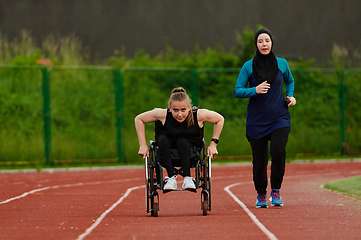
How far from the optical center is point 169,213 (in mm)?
8453

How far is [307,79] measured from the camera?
2148cm

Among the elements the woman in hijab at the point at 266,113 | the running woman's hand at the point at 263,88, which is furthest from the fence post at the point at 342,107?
the running woman's hand at the point at 263,88

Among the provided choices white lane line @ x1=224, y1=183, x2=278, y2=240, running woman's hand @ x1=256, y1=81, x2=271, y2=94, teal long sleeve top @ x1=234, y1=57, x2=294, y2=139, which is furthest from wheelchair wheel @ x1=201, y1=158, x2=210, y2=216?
running woman's hand @ x1=256, y1=81, x2=271, y2=94

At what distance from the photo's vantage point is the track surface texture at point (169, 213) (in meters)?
6.54

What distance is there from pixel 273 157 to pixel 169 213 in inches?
58.5

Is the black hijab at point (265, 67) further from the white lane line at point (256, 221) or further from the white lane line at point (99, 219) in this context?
the white lane line at point (99, 219)

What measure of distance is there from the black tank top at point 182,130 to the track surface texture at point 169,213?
929 millimetres

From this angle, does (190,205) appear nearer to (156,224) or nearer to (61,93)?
(156,224)

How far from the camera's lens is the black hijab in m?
8.45

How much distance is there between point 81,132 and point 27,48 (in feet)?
16.6

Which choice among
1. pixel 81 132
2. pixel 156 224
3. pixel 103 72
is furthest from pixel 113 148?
pixel 156 224

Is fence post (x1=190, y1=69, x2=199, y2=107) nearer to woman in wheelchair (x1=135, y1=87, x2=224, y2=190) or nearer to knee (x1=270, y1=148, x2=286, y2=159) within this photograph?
knee (x1=270, y1=148, x2=286, y2=159)

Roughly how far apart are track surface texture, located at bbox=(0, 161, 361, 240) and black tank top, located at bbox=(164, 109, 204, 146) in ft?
3.05

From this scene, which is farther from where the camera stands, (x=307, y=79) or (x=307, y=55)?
(x=307, y=55)
